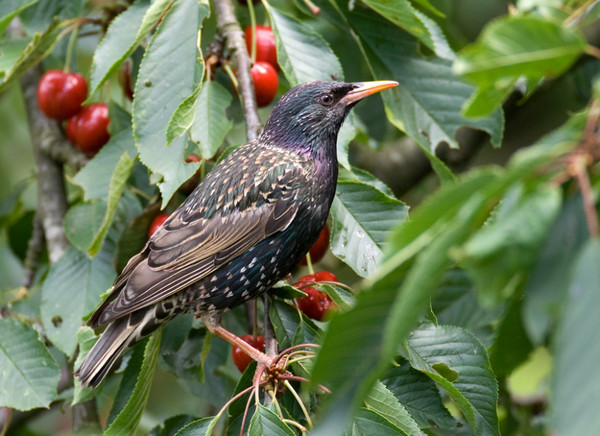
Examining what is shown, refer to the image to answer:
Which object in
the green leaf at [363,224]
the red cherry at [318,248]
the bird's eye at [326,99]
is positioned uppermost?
the bird's eye at [326,99]

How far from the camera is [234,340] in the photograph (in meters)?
2.97

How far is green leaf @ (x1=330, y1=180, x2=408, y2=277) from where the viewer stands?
290cm

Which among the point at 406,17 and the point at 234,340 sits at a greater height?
the point at 406,17

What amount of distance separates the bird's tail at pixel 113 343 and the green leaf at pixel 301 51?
1177 mm

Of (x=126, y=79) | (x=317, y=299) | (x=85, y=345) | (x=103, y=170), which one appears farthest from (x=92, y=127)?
(x=317, y=299)

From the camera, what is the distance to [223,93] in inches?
126

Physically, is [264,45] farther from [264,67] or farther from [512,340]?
[512,340]

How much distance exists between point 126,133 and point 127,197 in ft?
1.24

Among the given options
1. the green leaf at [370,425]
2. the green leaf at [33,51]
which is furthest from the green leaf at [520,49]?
the green leaf at [33,51]

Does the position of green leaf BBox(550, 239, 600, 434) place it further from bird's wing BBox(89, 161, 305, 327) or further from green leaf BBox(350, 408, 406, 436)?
bird's wing BBox(89, 161, 305, 327)

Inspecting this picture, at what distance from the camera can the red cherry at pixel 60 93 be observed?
385cm

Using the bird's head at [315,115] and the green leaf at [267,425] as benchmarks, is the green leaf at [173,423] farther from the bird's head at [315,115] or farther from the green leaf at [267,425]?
the bird's head at [315,115]

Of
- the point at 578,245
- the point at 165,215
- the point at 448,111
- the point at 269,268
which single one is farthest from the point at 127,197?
the point at 578,245

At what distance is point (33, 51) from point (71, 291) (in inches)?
44.2
